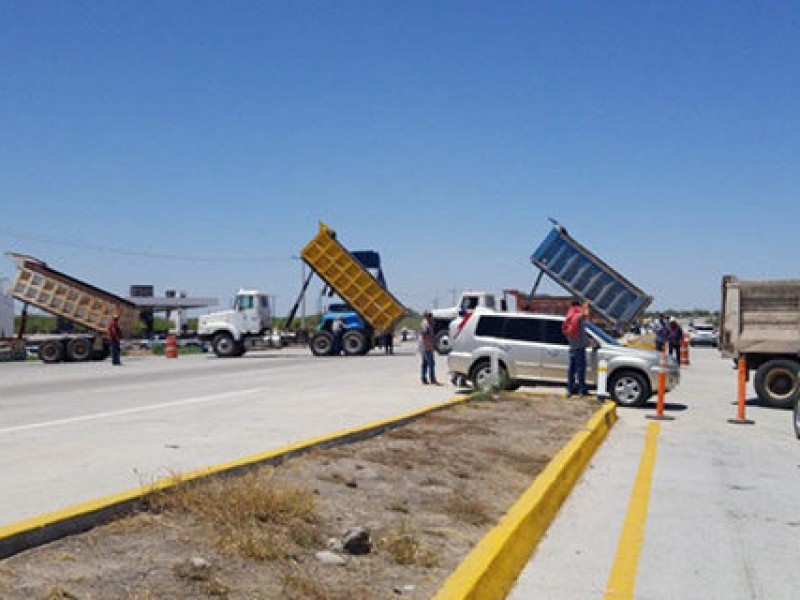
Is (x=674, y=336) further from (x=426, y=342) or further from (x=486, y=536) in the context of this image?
(x=486, y=536)

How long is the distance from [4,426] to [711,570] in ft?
30.7

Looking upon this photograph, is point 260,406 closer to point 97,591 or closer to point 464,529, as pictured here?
point 464,529

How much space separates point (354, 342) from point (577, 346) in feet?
65.2

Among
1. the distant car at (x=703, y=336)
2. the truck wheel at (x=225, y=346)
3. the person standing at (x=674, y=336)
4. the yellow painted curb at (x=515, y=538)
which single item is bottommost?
the yellow painted curb at (x=515, y=538)

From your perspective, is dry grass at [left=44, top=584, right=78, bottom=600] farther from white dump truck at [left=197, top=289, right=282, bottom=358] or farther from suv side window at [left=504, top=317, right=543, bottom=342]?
white dump truck at [left=197, top=289, right=282, bottom=358]

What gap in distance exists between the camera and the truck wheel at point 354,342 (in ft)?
114

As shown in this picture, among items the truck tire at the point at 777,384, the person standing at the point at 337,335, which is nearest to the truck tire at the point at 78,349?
the person standing at the point at 337,335

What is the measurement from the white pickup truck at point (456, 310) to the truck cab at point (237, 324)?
24.1 feet

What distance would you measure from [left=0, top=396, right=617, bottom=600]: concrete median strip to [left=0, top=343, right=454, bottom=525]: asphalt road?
2.85 ft

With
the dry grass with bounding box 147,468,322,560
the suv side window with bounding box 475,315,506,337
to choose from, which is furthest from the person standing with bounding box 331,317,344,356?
the dry grass with bounding box 147,468,322,560

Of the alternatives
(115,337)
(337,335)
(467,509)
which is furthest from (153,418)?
(337,335)

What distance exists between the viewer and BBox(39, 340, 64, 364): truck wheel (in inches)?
1256

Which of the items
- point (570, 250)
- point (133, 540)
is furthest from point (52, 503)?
point (570, 250)

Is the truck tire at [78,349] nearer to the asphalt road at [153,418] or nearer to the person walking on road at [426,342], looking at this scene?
the asphalt road at [153,418]
